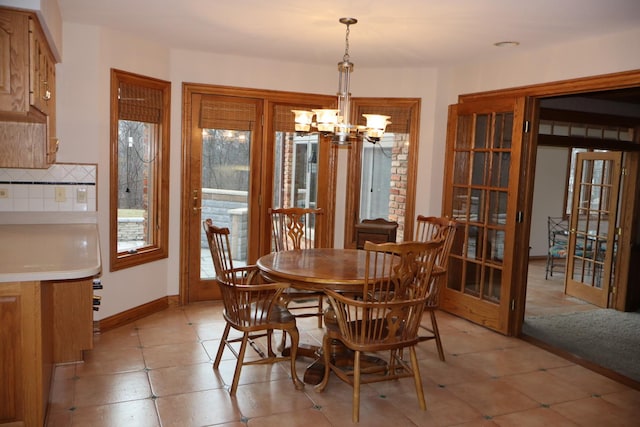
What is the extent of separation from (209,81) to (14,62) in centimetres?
228

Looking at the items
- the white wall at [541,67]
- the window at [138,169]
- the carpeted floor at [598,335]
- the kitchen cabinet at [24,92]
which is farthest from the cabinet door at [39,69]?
the carpeted floor at [598,335]

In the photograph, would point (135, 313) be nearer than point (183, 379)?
No

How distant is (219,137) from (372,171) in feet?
5.09

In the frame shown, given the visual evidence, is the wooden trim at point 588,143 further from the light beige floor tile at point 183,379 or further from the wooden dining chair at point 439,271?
the light beige floor tile at point 183,379

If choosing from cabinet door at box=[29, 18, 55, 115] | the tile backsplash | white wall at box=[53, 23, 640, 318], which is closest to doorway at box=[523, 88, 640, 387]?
white wall at box=[53, 23, 640, 318]

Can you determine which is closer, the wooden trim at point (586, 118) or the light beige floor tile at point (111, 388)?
the light beige floor tile at point (111, 388)

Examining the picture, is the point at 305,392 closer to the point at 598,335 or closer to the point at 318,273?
the point at 318,273

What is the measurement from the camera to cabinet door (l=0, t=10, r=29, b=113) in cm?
265

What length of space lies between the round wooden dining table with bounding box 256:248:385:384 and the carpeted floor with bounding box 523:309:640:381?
1.80m

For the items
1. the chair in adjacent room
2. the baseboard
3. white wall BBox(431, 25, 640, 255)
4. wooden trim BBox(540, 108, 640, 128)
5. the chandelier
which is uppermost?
white wall BBox(431, 25, 640, 255)

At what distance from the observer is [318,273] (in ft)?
10.3

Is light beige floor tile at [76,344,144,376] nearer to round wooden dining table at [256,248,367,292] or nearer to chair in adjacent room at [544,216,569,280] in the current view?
round wooden dining table at [256,248,367,292]

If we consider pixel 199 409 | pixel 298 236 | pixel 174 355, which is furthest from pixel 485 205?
pixel 199 409

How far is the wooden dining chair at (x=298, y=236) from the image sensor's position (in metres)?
3.85
